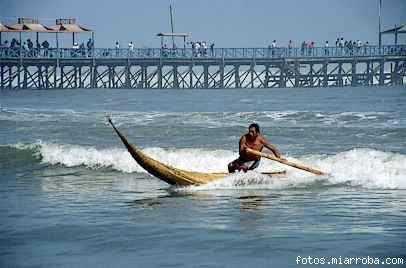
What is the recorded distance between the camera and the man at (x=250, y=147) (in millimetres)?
13523

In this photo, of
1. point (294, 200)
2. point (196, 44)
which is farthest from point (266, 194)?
point (196, 44)

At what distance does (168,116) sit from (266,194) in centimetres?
1963

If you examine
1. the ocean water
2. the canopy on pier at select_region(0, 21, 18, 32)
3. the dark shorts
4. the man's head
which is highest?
the canopy on pier at select_region(0, 21, 18, 32)

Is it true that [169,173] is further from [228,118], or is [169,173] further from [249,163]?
[228,118]

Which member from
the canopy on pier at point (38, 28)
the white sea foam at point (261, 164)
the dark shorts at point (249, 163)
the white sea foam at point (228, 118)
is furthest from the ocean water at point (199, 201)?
the canopy on pier at point (38, 28)

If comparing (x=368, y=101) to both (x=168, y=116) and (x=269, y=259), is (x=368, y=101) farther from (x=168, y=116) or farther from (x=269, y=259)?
(x=269, y=259)

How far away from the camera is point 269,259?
27.2 ft

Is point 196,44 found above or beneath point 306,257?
above

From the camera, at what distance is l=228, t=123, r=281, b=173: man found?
13.5 m

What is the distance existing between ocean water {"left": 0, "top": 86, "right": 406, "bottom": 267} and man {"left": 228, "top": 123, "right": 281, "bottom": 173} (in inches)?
8.4

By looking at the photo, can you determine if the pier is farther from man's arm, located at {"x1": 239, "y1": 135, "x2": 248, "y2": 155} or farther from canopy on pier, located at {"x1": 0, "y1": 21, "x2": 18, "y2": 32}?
man's arm, located at {"x1": 239, "y1": 135, "x2": 248, "y2": 155}

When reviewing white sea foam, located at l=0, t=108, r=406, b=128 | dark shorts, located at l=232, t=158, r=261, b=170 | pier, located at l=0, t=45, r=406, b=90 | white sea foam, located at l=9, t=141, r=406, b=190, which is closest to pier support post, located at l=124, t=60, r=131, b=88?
pier, located at l=0, t=45, r=406, b=90

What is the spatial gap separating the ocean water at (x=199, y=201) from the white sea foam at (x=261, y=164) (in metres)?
0.03

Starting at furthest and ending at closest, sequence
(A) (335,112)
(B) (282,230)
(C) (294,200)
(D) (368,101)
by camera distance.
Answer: (D) (368,101), (A) (335,112), (C) (294,200), (B) (282,230)
